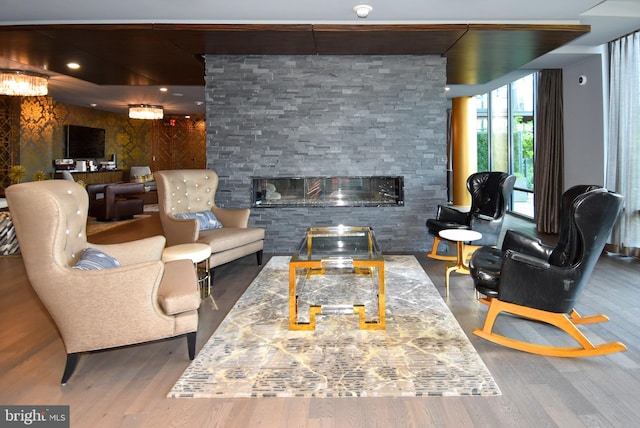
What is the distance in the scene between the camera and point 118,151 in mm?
13398

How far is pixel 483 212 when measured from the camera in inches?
210

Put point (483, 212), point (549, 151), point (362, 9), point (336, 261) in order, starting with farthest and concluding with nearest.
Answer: point (549, 151), point (483, 212), point (362, 9), point (336, 261)

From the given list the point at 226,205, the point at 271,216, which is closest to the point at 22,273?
the point at 226,205

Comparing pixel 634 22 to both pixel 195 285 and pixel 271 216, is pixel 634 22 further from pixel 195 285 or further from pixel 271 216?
pixel 195 285

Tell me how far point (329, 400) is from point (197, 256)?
78.6 inches

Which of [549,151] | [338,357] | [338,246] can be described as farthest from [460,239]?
[549,151]

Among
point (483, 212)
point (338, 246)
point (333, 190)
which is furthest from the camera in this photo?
point (333, 190)

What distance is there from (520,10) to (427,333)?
10.9 feet

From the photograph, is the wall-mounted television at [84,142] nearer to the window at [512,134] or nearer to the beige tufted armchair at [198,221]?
the beige tufted armchair at [198,221]

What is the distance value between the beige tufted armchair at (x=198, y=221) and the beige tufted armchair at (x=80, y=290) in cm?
181

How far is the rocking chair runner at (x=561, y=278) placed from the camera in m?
2.72

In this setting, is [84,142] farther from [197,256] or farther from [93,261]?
[93,261]

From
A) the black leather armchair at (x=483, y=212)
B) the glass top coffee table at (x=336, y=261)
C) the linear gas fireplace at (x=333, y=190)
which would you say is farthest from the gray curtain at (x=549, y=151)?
the glass top coffee table at (x=336, y=261)

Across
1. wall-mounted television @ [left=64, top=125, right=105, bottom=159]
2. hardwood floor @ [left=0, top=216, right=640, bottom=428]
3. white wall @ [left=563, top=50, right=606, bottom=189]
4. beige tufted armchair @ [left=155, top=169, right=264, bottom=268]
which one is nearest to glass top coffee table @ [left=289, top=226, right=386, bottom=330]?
hardwood floor @ [left=0, top=216, right=640, bottom=428]
